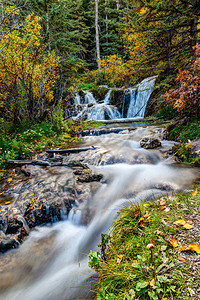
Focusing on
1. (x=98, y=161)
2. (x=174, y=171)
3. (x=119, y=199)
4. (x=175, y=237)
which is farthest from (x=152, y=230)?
(x=98, y=161)

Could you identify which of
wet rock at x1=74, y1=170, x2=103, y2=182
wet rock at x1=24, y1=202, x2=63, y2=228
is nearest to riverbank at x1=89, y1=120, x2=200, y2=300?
wet rock at x1=24, y1=202, x2=63, y2=228

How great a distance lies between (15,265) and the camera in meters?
2.40

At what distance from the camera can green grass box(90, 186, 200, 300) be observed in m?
1.28

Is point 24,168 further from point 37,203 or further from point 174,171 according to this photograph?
point 174,171

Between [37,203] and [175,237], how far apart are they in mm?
2587

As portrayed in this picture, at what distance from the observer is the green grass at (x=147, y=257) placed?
128 centimetres

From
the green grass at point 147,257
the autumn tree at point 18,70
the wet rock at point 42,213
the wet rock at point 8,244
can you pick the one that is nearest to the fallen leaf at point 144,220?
the green grass at point 147,257

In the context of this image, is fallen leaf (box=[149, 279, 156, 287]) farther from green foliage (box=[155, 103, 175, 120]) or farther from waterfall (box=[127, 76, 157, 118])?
waterfall (box=[127, 76, 157, 118])

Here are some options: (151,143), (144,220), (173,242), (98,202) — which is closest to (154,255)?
(173,242)

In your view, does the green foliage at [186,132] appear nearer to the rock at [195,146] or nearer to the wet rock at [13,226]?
the rock at [195,146]

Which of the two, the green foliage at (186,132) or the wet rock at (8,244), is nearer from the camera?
the wet rock at (8,244)

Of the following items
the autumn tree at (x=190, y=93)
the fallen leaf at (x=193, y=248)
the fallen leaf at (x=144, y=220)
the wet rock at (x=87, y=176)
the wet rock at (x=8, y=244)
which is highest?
the autumn tree at (x=190, y=93)

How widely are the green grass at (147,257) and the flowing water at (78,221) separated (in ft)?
1.72

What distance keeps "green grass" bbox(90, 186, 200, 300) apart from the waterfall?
1089 centimetres
